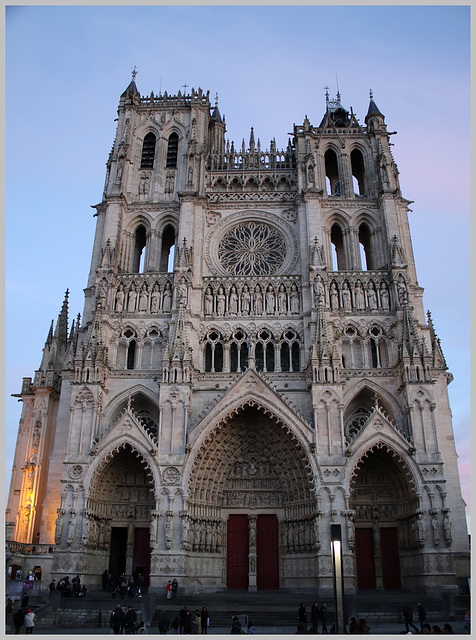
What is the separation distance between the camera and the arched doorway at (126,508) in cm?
2617

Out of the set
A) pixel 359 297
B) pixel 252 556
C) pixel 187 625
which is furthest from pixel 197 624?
pixel 359 297

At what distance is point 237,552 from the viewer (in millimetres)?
26250

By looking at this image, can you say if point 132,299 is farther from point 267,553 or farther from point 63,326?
point 267,553

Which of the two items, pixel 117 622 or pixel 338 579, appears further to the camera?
pixel 117 622

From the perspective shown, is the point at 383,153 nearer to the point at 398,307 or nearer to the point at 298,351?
the point at 398,307

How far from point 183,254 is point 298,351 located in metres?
8.13

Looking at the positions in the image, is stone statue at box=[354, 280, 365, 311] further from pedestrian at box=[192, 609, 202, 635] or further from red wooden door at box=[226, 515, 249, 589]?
pedestrian at box=[192, 609, 202, 635]

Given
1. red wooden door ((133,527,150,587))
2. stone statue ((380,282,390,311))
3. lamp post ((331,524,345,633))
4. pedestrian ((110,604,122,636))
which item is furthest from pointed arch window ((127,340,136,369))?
lamp post ((331,524,345,633))

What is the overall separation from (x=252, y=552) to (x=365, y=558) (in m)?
5.25

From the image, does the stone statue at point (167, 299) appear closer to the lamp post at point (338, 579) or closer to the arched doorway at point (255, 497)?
the arched doorway at point (255, 497)

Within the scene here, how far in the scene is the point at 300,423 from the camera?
999 inches

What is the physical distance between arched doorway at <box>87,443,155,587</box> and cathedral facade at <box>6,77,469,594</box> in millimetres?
98

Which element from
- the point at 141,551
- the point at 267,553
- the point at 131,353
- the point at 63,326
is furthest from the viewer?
the point at 63,326

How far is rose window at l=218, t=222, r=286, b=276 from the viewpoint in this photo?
1270 inches
